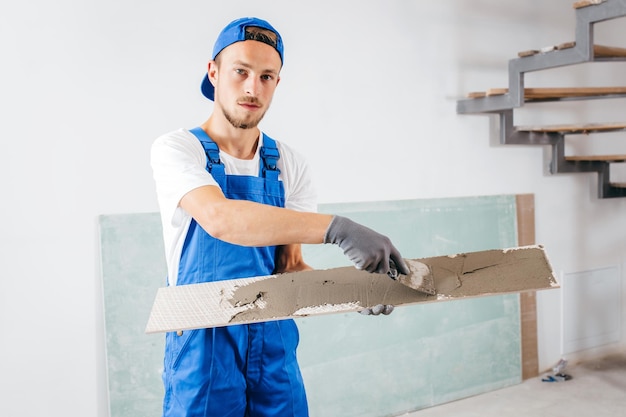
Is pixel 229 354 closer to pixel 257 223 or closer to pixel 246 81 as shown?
pixel 257 223

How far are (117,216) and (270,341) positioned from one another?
135cm

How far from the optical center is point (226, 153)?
6.05 feet

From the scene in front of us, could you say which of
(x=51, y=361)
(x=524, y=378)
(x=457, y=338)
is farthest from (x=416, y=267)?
(x=524, y=378)

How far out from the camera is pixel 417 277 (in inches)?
64.7

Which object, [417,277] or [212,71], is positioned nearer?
[417,277]

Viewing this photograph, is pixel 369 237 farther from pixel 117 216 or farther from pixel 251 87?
pixel 117 216

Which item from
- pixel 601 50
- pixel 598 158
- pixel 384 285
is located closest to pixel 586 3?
pixel 601 50

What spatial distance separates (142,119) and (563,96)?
8.14ft

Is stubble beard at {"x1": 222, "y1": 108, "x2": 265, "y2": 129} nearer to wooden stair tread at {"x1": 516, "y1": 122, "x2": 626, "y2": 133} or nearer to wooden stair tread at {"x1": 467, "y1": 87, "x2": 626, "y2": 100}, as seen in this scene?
wooden stair tread at {"x1": 467, "y1": 87, "x2": 626, "y2": 100}

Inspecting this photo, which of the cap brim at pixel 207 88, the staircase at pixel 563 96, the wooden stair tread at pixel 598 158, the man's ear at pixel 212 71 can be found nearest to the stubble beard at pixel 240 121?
the man's ear at pixel 212 71

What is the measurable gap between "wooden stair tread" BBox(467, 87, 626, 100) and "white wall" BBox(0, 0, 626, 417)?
298mm

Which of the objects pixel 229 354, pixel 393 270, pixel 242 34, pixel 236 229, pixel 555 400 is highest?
pixel 242 34

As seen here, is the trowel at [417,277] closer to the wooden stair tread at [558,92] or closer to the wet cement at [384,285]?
the wet cement at [384,285]

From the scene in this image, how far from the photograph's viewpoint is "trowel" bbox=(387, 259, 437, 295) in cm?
160
